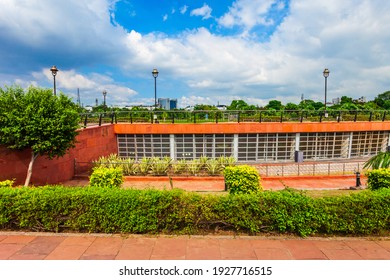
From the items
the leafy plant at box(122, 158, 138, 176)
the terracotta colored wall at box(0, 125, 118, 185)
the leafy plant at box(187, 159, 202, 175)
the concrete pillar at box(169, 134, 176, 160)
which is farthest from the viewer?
the concrete pillar at box(169, 134, 176, 160)

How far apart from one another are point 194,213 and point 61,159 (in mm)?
8779

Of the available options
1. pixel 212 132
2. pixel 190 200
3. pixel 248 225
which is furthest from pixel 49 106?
pixel 212 132

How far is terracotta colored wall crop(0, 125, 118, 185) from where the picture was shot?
8.89 meters

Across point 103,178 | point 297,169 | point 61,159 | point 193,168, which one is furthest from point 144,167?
point 297,169

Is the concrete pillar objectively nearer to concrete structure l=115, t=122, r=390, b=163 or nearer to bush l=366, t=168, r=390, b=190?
concrete structure l=115, t=122, r=390, b=163

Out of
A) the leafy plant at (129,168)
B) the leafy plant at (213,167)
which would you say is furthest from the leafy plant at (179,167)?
the leafy plant at (129,168)

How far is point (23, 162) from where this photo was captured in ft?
30.8

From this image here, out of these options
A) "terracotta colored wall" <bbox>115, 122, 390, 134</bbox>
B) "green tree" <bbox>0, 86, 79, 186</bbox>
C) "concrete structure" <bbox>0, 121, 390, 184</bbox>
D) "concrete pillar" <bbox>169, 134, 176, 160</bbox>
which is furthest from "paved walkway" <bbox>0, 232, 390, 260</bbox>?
"concrete pillar" <bbox>169, 134, 176, 160</bbox>

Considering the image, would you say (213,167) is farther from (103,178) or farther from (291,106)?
(291,106)

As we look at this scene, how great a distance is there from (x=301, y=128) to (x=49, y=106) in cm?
1528

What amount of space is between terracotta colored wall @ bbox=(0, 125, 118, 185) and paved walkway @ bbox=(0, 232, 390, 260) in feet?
14.0

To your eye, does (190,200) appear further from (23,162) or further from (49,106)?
(23,162)

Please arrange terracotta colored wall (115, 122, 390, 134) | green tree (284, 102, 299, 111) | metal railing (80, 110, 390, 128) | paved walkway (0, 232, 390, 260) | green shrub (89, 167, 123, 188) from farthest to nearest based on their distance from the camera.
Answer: green tree (284, 102, 299, 111), metal railing (80, 110, 390, 128), terracotta colored wall (115, 122, 390, 134), green shrub (89, 167, 123, 188), paved walkway (0, 232, 390, 260)

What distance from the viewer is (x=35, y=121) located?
8.44 m
